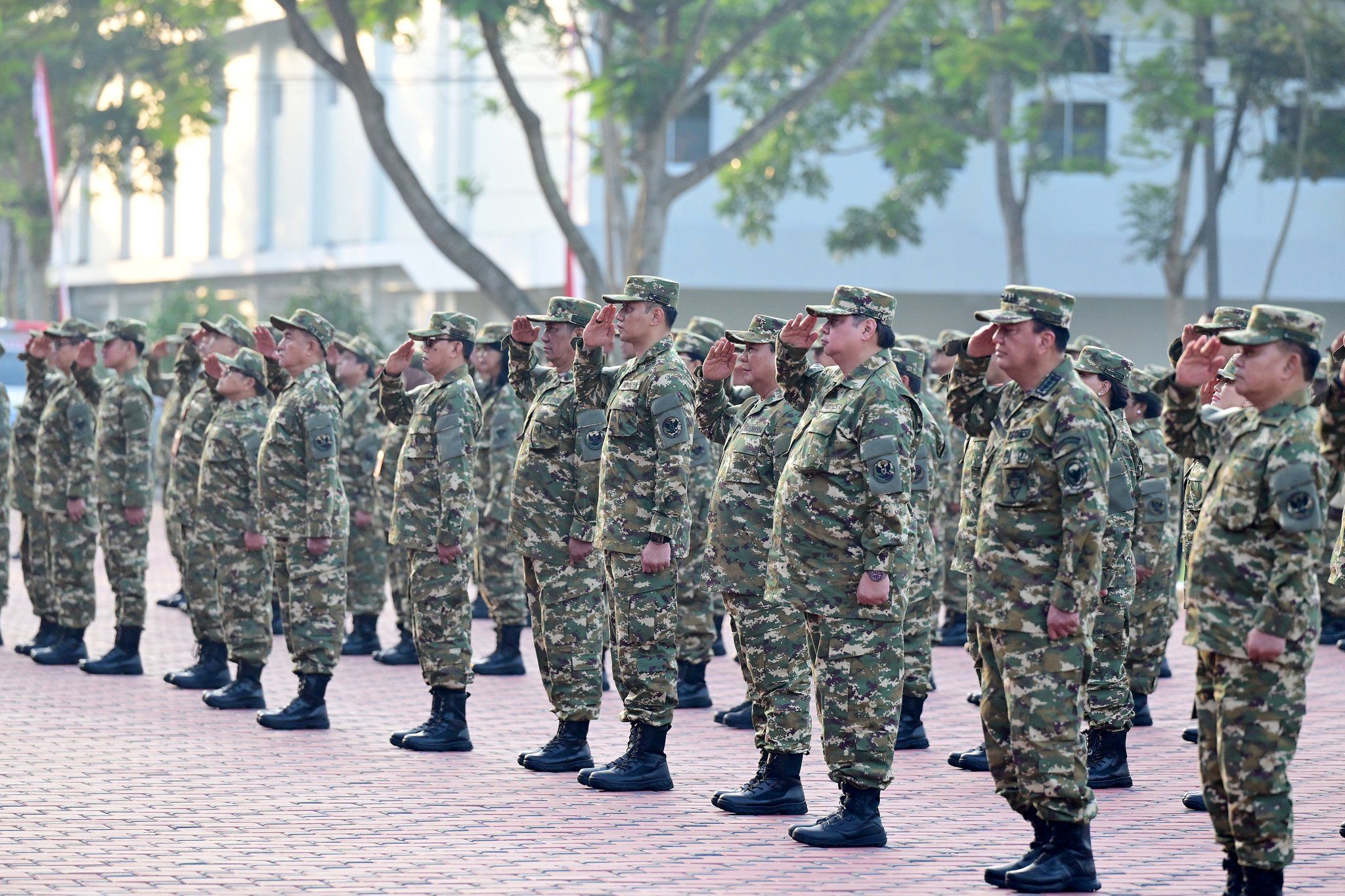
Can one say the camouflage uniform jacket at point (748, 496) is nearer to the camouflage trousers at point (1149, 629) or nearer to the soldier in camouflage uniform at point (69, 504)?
the camouflage trousers at point (1149, 629)

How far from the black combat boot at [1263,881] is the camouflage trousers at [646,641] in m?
2.90

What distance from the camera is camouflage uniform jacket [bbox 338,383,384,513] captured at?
13062mm

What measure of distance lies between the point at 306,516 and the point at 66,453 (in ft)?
9.78

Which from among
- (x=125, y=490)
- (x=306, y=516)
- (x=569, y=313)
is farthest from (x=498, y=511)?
(x=569, y=313)

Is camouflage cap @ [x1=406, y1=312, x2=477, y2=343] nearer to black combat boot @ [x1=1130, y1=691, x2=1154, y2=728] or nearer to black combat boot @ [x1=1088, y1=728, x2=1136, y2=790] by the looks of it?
black combat boot @ [x1=1088, y1=728, x2=1136, y2=790]

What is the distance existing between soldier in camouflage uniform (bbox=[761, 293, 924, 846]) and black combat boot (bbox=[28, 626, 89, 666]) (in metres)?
6.26

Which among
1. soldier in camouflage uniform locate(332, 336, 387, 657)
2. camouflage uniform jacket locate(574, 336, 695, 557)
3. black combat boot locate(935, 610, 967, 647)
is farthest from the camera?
black combat boot locate(935, 610, 967, 647)

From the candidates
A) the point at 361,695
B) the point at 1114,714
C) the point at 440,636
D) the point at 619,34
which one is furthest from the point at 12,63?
the point at 1114,714

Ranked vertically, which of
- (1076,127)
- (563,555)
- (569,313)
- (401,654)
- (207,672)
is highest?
(1076,127)

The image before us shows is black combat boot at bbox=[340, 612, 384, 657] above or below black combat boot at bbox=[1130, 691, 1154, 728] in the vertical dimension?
below

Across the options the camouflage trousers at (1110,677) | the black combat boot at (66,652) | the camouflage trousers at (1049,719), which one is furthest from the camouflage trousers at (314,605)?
the camouflage trousers at (1049,719)

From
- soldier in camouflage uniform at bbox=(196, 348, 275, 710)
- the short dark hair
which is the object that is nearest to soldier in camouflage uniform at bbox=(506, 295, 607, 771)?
soldier in camouflage uniform at bbox=(196, 348, 275, 710)

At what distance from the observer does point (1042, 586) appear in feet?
21.1

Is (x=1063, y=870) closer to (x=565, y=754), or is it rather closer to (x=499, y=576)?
(x=565, y=754)
